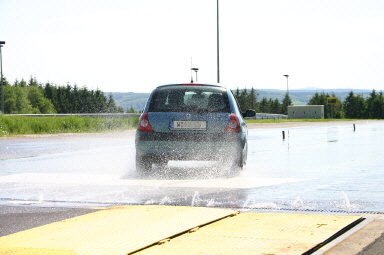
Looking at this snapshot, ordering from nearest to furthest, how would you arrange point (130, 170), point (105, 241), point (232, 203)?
1. point (105, 241)
2. point (232, 203)
3. point (130, 170)

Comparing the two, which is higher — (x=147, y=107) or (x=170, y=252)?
(x=147, y=107)

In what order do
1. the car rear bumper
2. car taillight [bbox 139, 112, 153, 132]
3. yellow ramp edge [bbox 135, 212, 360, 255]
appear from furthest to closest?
1. car taillight [bbox 139, 112, 153, 132]
2. the car rear bumper
3. yellow ramp edge [bbox 135, 212, 360, 255]

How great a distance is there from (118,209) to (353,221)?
2.63 metres

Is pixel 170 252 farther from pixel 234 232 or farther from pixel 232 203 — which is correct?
pixel 232 203

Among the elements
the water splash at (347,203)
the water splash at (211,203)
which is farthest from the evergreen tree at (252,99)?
the water splash at (211,203)

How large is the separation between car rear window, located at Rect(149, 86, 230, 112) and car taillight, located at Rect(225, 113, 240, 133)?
0.21m

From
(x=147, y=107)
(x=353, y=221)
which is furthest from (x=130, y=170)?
(x=353, y=221)

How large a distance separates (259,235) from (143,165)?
18.6 ft

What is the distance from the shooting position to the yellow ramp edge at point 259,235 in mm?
5164

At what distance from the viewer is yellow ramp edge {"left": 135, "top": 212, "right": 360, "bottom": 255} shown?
5164 millimetres

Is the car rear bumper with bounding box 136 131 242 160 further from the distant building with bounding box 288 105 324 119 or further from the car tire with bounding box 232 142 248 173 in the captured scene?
the distant building with bounding box 288 105 324 119

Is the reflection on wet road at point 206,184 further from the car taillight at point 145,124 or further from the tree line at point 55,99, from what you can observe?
the tree line at point 55,99

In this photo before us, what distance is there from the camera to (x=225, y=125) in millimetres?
10875

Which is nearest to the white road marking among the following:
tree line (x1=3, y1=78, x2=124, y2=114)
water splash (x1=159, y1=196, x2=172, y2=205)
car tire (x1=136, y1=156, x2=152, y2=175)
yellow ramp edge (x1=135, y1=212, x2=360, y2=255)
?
car tire (x1=136, y1=156, x2=152, y2=175)
